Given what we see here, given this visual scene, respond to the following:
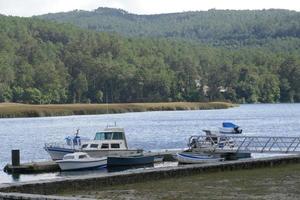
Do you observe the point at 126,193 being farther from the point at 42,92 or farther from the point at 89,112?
the point at 42,92

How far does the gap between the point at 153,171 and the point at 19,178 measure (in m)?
14.8

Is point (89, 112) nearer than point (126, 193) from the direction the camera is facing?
No

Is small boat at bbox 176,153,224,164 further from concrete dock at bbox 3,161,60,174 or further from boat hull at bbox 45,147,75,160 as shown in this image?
boat hull at bbox 45,147,75,160

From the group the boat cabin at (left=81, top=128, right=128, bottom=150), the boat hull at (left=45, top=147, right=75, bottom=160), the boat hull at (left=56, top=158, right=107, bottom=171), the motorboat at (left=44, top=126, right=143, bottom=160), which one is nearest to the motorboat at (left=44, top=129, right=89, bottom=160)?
the boat hull at (left=45, top=147, right=75, bottom=160)

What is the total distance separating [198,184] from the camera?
96.1ft

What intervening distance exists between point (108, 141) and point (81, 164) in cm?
464

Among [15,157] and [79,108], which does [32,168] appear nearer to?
[15,157]

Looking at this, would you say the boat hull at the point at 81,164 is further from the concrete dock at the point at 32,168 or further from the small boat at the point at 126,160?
the concrete dock at the point at 32,168

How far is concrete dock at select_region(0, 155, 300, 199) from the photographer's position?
27042mm

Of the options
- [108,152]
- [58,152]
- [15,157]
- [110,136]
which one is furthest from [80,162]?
[58,152]

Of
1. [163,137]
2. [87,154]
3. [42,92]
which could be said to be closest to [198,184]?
[87,154]

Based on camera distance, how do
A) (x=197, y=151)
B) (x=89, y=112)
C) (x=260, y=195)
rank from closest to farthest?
(x=260, y=195)
(x=197, y=151)
(x=89, y=112)

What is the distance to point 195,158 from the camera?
46438 millimetres

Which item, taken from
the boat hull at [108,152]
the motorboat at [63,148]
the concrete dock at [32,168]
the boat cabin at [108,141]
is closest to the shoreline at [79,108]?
the motorboat at [63,148]
